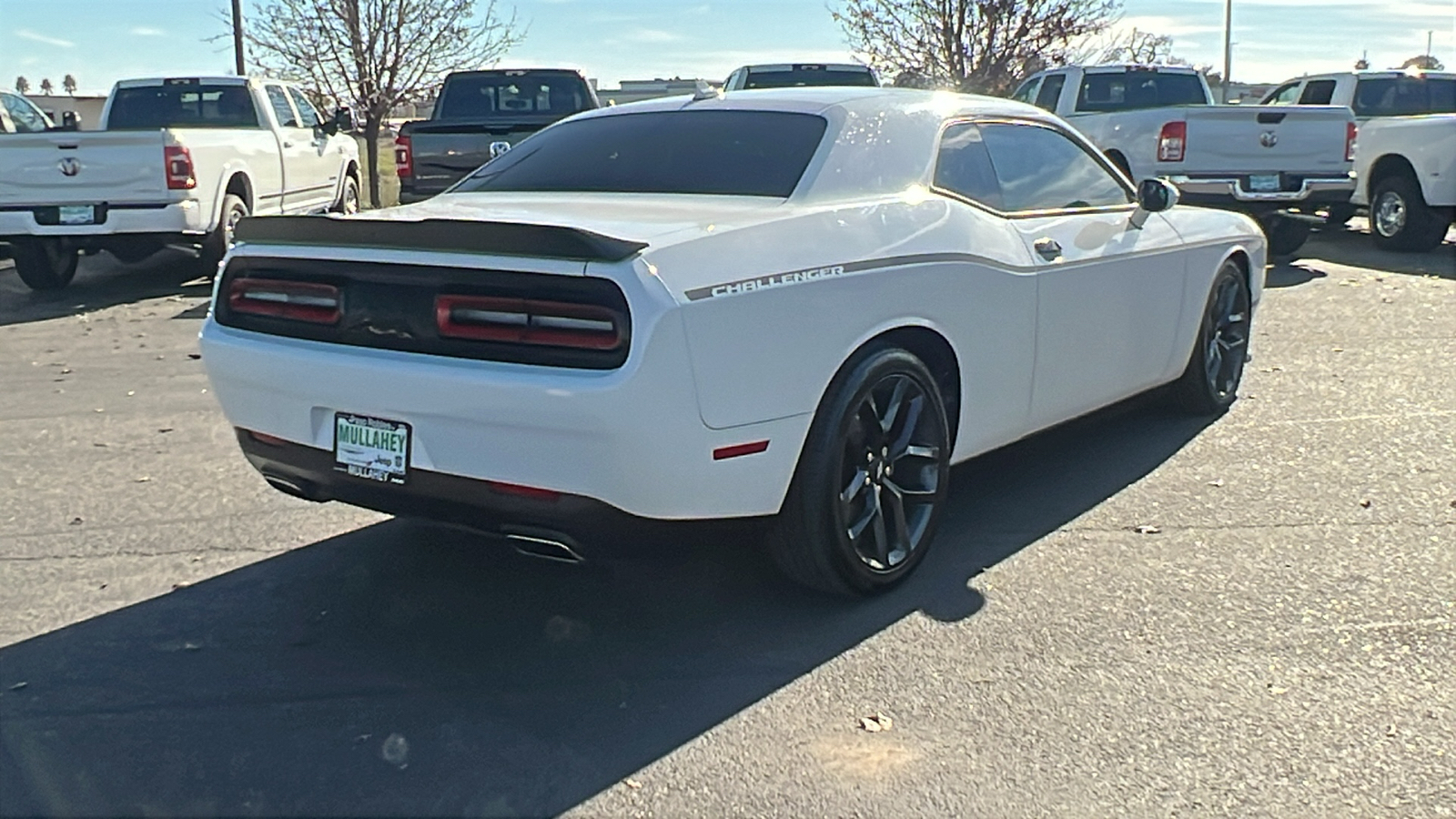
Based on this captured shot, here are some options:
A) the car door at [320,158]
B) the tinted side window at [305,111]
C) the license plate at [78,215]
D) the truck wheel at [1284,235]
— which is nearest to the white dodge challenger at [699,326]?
the license plate at [78,215]

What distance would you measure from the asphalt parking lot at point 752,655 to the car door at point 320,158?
339 inches

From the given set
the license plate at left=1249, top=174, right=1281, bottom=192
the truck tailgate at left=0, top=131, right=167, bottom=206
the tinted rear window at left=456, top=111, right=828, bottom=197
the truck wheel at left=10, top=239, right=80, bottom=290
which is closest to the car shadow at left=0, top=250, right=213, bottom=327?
the truck wheel at left=10, top=239, right=80, bottom=290

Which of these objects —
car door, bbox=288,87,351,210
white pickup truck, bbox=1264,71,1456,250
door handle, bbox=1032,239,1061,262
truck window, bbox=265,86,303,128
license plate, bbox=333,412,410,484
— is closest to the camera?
license plate, bbox=333,412,410,484

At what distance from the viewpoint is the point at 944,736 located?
10.9 feet

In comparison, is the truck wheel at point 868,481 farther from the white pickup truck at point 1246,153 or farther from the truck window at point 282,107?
the truck window at point 282,107

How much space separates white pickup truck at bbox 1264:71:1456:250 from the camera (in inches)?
510

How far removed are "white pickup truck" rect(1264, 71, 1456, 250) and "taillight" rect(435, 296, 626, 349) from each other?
11.9 meters

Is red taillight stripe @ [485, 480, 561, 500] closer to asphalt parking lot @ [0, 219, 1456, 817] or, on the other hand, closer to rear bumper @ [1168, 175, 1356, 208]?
asphalt parking lot @ [0, 219, 1456, 817]

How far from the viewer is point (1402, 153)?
1332 centimetres

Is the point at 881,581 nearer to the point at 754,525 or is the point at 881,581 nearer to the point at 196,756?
the point at 754,525

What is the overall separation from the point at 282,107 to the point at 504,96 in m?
2.49

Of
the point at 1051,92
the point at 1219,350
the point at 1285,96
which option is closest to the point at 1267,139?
the point at 1051,92

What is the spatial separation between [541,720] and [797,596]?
1090mm

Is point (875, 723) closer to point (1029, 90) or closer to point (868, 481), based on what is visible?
point (868, 481)
